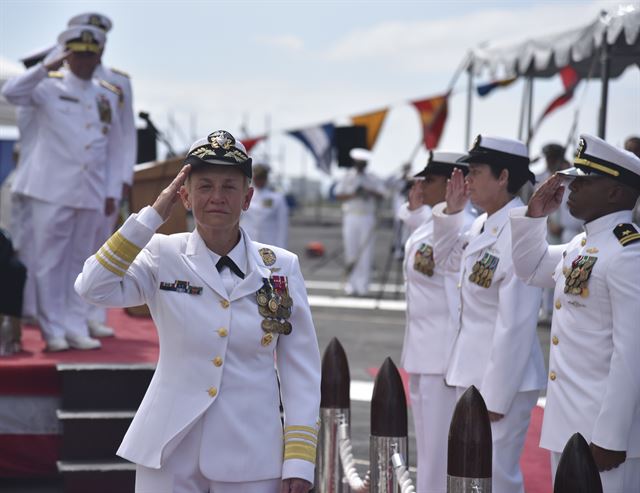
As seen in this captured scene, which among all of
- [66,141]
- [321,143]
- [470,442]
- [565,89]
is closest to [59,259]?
[66,141]

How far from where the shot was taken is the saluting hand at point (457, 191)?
5172 millimetres

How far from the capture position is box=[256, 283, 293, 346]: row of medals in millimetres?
3387

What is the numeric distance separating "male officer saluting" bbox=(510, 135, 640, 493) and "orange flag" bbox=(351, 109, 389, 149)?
11.5 metres

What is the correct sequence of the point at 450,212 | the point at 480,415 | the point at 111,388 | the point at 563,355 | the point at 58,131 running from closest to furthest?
the point at 480,415, the point at 563,355, the point at 450,212, the point at 111,388, the point at 58,131

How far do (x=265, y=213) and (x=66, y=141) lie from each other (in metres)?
8.67

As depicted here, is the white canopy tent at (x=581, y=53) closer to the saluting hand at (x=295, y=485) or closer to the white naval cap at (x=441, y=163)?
the white naval cap at (x=441, y=163)

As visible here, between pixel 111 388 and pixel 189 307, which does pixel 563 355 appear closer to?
pixel 189 307

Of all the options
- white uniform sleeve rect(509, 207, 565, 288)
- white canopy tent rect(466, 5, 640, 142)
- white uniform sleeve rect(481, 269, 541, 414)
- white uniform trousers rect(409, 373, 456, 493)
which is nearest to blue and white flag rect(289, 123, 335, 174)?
white canopy tent rect(466, 5, 640, 142)

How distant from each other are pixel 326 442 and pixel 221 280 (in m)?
2.16

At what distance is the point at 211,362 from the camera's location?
3.32 meters

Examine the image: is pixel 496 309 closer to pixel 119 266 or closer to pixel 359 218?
pixel 119 266

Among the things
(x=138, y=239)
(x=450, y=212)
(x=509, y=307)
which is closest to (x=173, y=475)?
(x=138, y=239)

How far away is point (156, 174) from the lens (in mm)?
8688

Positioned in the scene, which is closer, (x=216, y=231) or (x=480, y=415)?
(x=216, y=231)
